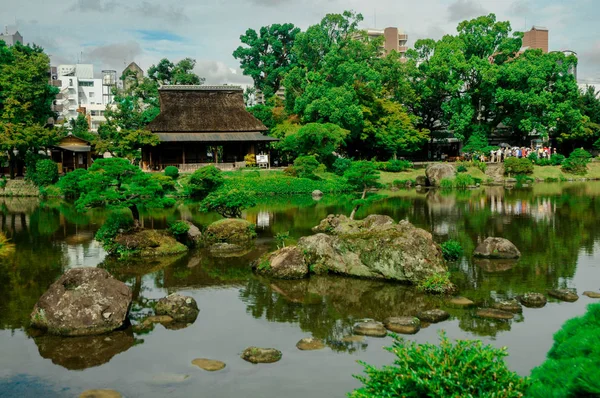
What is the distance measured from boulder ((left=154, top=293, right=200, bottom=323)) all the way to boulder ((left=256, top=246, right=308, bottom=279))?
3464 millimetres

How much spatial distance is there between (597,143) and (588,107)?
5.21m

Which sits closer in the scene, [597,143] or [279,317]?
[279,317]

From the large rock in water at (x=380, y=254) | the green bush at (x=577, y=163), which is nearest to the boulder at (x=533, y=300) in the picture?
the large rock in water at (x=380, y=254)

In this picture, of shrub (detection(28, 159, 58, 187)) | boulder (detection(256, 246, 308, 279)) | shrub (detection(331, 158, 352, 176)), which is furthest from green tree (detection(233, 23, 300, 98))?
boulder (detection(256, 246, 308, 279))

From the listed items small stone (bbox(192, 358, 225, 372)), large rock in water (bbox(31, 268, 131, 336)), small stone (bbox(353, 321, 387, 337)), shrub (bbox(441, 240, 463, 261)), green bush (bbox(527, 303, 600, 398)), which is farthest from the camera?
shrub (bbox(441, 240, 463, 261))

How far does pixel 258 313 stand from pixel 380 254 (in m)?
4.21

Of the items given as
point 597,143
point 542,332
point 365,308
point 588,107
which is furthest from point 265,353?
point 588,107

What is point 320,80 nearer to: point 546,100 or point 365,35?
point 365,35

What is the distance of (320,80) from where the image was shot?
4716cm

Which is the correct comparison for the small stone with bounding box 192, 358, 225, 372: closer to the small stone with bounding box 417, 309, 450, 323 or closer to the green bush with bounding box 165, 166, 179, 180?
the small stone with bounding box 417, 309, 450, 323

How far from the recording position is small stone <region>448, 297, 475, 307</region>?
44.0ft

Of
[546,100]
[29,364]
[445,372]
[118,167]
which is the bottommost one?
[29,364]

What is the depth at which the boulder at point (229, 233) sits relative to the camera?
70.9ft

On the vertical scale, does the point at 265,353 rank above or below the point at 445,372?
below
